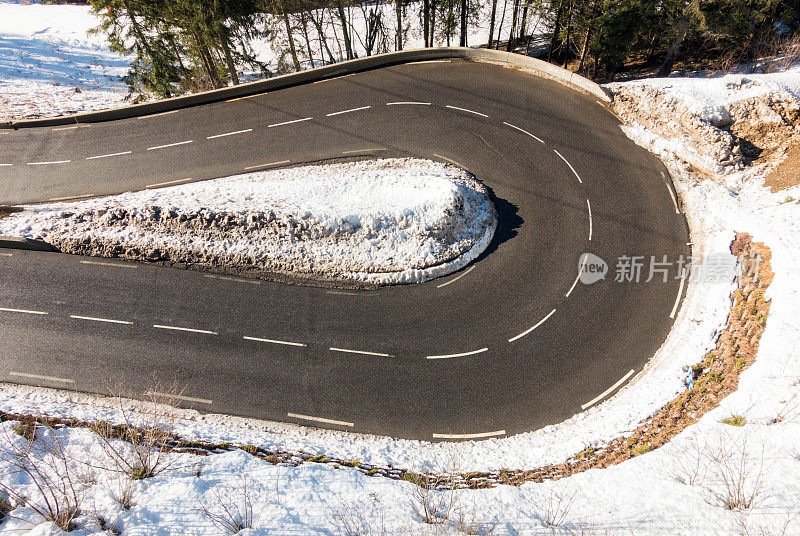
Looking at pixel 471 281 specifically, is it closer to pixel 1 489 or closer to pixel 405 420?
pixel 405 420

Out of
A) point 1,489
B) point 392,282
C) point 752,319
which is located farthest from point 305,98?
point 752,319

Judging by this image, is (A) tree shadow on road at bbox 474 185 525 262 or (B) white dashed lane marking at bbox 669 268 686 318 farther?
(A) tree shadow on road at bbox 474 185 525 262

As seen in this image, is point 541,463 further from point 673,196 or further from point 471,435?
point 673,196

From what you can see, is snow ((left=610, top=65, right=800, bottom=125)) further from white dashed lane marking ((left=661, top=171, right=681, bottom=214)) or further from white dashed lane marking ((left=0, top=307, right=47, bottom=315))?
white dashed lane marking ((left=0, top=307, right=47, bottom=315))

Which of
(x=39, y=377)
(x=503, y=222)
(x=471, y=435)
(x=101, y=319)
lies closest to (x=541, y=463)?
(x=471, y=435)

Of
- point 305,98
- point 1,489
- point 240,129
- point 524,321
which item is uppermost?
point 305,98

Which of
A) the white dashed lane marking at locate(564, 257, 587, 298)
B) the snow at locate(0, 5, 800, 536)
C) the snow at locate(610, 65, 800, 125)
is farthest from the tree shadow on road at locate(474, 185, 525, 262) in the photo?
the snow at locate(610, 65, 800, 125)

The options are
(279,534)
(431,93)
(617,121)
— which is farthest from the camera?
(431,93)
